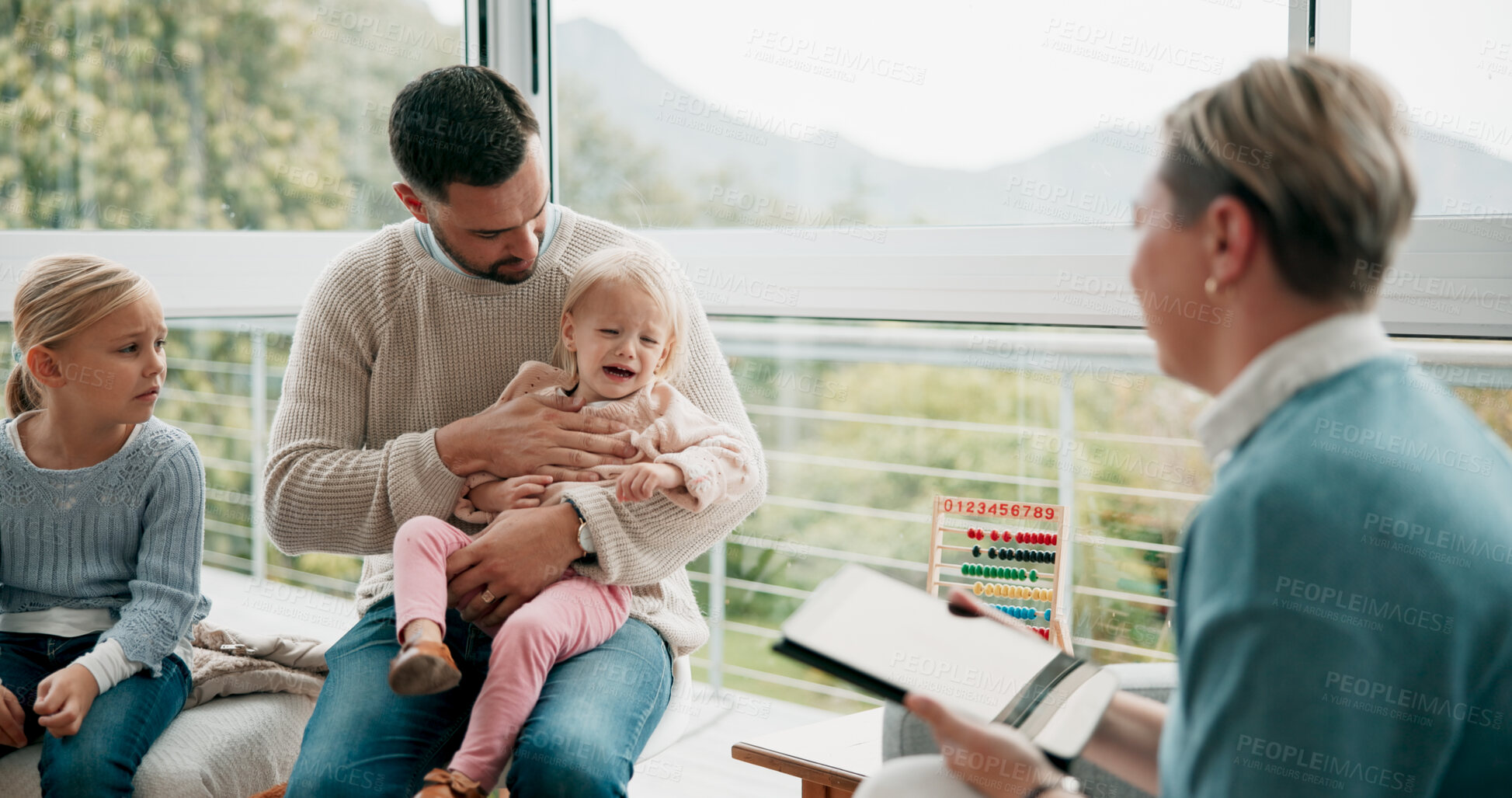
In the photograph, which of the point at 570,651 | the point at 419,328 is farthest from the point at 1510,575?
the point at 419,328

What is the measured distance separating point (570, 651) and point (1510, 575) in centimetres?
102

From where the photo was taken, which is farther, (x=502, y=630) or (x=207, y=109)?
(x=207, y=109)

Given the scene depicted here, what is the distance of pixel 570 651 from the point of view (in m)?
1.36

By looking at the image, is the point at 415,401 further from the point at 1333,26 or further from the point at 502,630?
the point at 1333,26

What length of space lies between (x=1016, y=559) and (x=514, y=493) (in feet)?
3.02

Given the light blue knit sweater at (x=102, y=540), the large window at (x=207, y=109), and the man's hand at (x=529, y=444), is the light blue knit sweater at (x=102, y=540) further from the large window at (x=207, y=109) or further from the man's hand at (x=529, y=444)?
the large window at (x=207, y=109)

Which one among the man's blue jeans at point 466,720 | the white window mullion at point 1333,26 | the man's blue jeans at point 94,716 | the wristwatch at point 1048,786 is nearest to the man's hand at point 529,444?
the man's blue jeans at point 466,720

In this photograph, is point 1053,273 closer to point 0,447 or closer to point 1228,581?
point 1228,581

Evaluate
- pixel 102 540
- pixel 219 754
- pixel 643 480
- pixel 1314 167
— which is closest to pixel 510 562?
pixel 643 480

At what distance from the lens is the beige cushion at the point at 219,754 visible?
1379mm

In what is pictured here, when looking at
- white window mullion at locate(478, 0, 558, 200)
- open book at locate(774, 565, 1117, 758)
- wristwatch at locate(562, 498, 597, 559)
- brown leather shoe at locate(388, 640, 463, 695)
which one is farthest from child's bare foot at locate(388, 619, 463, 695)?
white window mullion at locate(478, 0, 558, 200)

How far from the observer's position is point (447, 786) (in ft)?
3.92

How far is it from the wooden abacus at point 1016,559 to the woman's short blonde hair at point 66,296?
4.43 feet

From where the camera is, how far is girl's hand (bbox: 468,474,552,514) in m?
1.45
